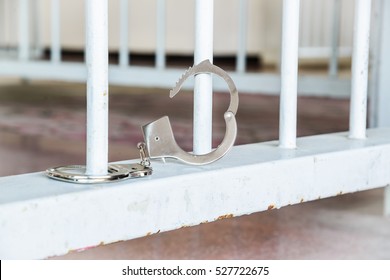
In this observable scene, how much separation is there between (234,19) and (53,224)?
164 inches

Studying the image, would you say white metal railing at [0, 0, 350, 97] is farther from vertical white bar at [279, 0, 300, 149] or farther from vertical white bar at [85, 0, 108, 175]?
vertical white bar at [85, 0, 108, 175]

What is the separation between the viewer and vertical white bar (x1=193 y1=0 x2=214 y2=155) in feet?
2.95

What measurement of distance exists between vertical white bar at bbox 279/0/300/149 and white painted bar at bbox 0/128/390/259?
0.08 feet

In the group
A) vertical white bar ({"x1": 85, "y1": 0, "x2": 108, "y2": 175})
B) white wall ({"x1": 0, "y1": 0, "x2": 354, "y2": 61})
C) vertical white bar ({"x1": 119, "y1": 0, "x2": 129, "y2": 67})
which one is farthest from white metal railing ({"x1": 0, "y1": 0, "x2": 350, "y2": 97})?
white wall ({"x1": 0, "y1": 0, "x2": 354, "y2": 61})

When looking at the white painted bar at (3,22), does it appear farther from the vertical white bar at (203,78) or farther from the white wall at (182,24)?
the vertical white bar at (203,78)

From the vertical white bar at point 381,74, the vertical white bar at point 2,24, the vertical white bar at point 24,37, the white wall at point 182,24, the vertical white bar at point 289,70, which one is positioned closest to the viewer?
the vertical white bar at point 289,70

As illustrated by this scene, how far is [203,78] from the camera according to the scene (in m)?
0.90

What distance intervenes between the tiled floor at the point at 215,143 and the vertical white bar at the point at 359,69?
16 centimetres

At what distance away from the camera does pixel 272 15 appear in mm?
5215

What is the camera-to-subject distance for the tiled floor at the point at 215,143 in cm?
108

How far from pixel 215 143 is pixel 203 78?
109cm

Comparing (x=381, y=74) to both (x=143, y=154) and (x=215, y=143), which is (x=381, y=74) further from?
(x=143, y=154)

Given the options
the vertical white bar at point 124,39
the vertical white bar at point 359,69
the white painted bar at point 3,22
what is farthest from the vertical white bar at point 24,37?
the vertical white bar at point 359,69

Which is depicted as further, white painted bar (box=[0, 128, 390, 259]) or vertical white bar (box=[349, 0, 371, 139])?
vertical white bar (box=[349, 0, 371, 139])
